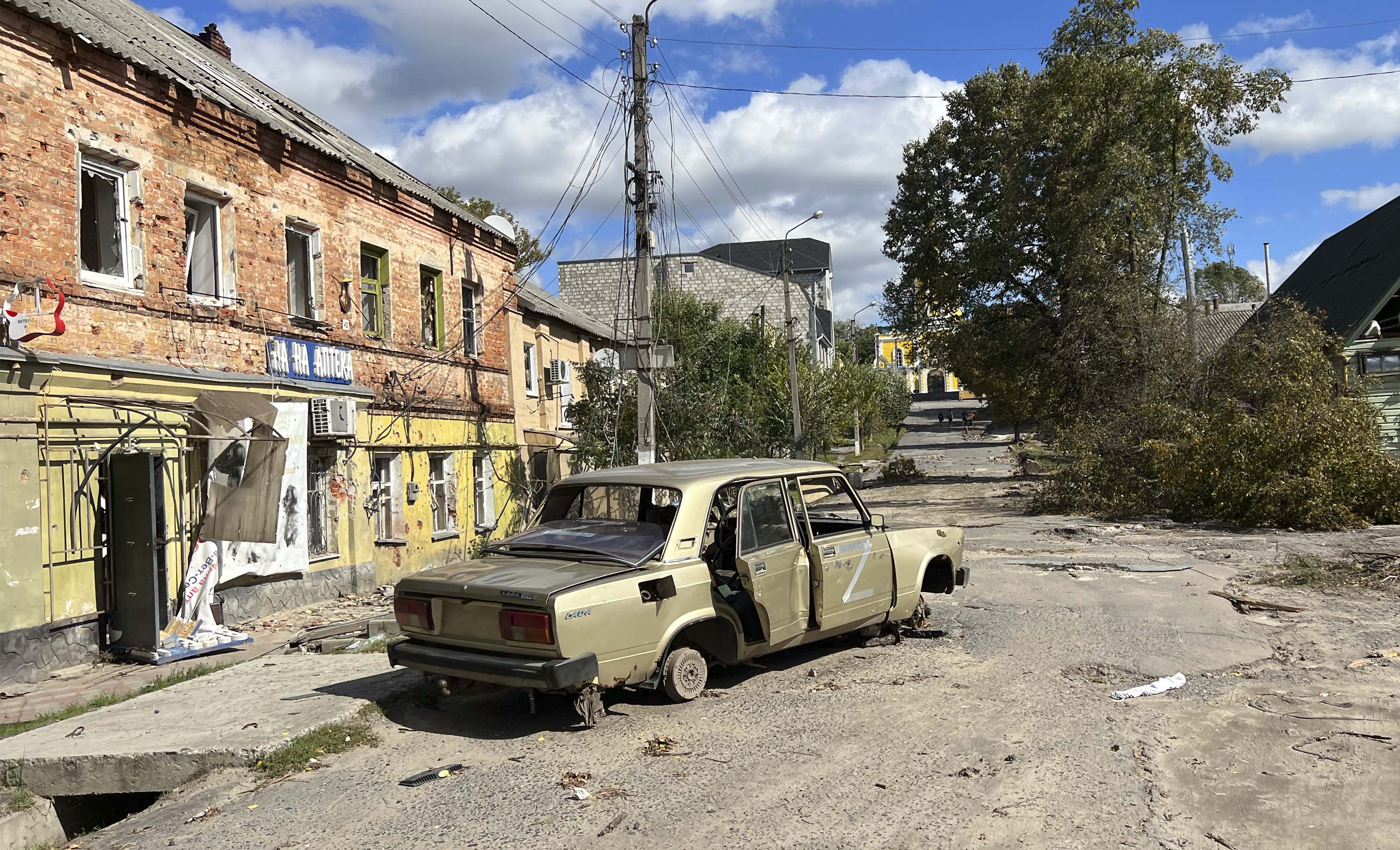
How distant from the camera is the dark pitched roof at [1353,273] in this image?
26750 mm

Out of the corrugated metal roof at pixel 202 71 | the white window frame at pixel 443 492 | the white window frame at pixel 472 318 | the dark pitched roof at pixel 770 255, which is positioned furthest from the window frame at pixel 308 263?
the dark pitched roof at pixel 770 255

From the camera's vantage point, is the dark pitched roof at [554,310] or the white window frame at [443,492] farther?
the dark pitched roof at [554,310]

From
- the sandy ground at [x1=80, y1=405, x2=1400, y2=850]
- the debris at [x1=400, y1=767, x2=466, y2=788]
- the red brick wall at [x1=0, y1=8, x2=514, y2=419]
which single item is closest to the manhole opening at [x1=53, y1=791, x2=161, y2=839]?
the sandy ground at [x1=80, y1=405, x2=1400, y2=850]

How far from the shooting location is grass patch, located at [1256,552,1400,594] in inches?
420

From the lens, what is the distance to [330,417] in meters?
13.2

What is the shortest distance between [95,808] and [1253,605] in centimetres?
977

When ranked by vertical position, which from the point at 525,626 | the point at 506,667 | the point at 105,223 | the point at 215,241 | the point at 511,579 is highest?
the point at 215,241

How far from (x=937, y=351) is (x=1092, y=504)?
45.5 feet

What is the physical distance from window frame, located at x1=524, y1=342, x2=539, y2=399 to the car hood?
716 inches

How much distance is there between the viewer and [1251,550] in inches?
547

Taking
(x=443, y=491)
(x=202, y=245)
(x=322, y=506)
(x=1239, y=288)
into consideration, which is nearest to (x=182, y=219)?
(x=202, y=245)

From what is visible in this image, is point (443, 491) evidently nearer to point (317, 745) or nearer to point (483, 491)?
point (483, 491)

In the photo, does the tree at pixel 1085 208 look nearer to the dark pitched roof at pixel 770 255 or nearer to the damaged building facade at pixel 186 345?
the damaged building facade at pixel 186 345

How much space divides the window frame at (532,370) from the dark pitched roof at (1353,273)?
19.5m
